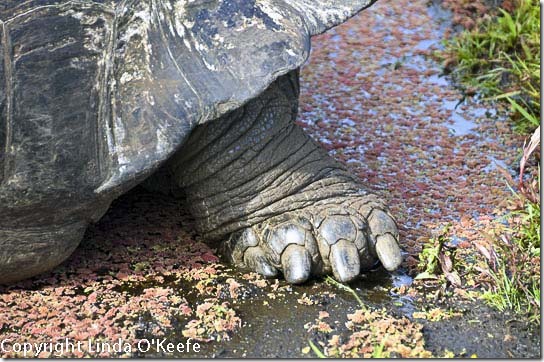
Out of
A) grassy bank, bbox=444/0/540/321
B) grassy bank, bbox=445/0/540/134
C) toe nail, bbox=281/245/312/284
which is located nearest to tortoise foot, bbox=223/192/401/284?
toe nail, bbox=281/245/312/284

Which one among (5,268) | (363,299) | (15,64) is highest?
(15,64)

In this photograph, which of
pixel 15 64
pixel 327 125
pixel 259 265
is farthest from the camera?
pixel 327 125

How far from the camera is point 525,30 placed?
14.4 feet

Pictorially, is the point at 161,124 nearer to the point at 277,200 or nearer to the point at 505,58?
the point at 277,200

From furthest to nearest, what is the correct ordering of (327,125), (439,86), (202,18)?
(439,86) < (327,125) < (202,18)

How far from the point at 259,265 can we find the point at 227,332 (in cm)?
38

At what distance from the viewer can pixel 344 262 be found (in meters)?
2.81

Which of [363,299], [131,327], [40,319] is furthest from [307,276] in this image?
[40,319]

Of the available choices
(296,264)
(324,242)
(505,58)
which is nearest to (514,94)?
(505,58)

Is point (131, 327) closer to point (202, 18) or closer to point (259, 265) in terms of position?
point (259, 265)

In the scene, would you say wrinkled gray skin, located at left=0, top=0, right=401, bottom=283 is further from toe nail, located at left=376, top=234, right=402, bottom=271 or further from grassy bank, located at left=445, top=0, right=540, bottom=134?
grassy bank, located at left=445, top=0, right=540, bottom=134

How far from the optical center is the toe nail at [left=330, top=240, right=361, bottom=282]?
2.81 metres

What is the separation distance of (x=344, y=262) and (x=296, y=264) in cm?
16

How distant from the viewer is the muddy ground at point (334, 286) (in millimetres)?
2602
